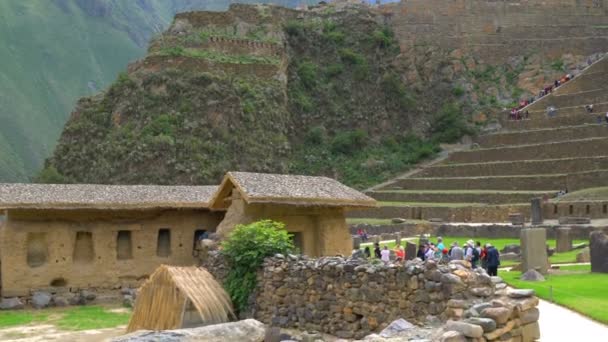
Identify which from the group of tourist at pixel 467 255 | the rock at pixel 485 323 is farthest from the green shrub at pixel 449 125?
the rock at pixel 485 323

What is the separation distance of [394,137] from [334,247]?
4812 centimetres

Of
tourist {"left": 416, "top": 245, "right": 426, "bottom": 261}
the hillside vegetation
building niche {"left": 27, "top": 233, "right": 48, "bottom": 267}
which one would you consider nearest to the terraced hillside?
the hillside vegetation

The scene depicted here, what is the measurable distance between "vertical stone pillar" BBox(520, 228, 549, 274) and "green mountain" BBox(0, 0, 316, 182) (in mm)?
61818

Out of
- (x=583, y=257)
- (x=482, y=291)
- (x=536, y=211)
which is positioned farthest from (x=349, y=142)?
(x=482, y=291)

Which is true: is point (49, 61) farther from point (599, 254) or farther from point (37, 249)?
point (599, 254)

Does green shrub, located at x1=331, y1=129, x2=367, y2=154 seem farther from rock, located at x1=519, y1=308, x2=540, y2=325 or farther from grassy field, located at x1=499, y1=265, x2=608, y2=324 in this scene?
rock, located at x1=519, y1=308, x2=540, y2=325

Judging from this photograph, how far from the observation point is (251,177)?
75.5 ft

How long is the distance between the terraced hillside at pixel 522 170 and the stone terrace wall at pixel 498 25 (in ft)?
32.3

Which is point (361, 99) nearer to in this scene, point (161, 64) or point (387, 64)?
point (387, 64)

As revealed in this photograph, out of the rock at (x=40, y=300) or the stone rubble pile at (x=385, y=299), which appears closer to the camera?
the stone rubble pile at (x=385, y=299)

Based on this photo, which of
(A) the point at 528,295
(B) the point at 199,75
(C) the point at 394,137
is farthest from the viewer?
(C) the point at 394,137

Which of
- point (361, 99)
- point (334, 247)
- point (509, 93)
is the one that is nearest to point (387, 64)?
point (361, 99)

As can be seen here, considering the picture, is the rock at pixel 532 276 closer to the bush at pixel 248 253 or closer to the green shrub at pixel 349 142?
the bush at pixel 248 253

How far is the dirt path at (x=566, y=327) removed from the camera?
14.2 metres
